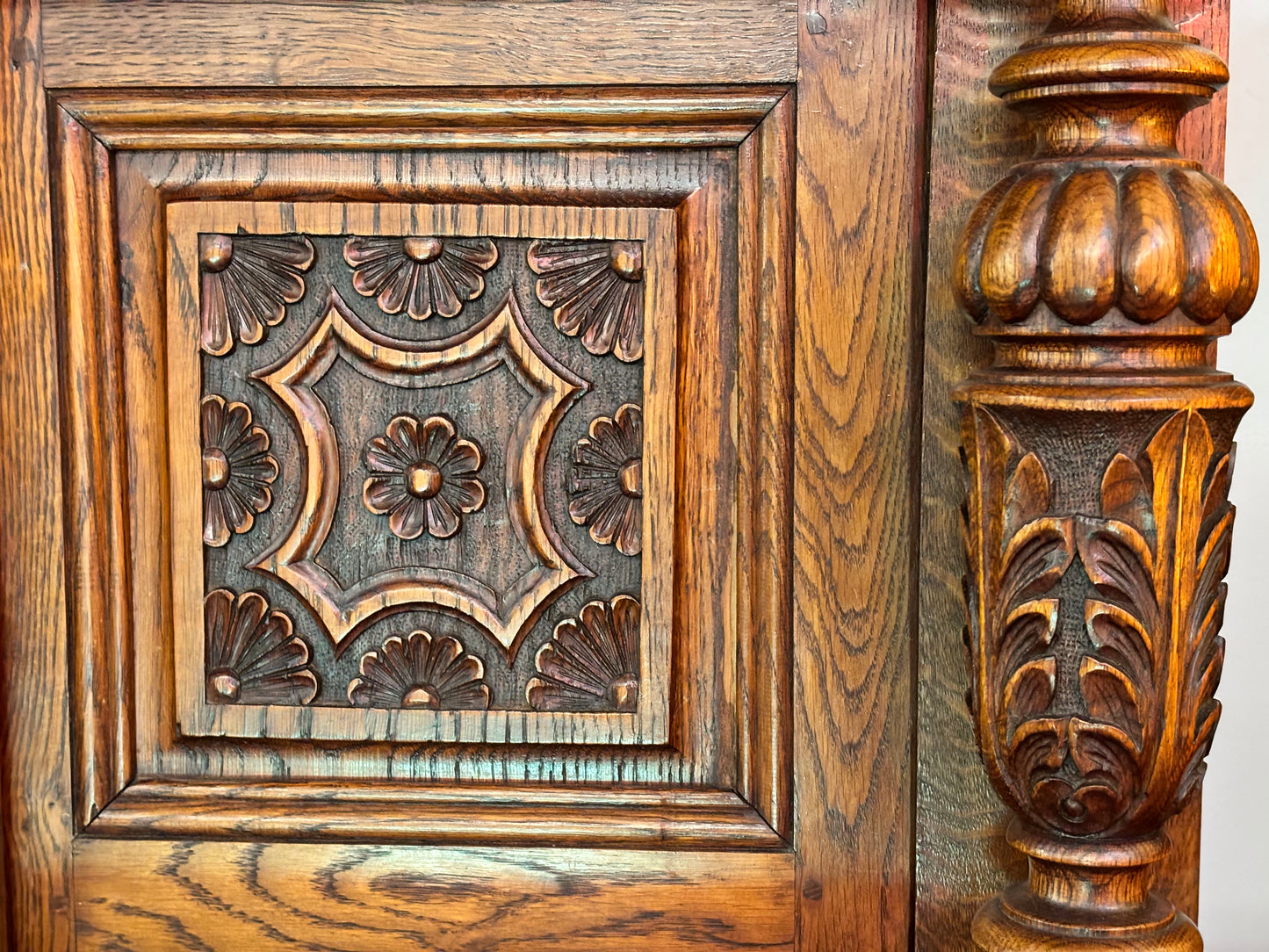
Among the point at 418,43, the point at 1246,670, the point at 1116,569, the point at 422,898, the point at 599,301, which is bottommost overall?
the point at 422,898

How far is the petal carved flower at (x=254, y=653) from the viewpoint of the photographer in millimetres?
626

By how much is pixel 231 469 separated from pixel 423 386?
0.11m

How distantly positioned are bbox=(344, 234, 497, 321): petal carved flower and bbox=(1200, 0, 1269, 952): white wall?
449 mm

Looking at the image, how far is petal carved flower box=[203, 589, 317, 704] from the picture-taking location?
626mm

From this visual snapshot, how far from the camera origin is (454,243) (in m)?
0.61

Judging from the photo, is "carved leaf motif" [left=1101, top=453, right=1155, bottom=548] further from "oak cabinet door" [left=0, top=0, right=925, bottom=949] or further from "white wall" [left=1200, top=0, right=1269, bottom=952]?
"white wall" [left=1200, top=0, right=1269, bottom=952]

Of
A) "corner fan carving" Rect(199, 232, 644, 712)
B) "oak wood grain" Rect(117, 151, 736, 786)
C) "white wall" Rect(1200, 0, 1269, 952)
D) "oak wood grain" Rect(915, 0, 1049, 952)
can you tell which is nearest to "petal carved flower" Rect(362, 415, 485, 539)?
"corner fan carving" Rect(199, 232, 644, 712)

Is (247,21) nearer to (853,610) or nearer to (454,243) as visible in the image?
(454,243)

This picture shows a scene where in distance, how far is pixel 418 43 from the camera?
59 cm

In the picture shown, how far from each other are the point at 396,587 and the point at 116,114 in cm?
29

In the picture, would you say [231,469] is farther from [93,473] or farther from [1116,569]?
[1116,569]

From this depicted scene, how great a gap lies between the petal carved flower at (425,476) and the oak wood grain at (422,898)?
18cm

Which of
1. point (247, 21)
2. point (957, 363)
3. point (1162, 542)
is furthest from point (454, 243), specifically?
point (1162, 542)

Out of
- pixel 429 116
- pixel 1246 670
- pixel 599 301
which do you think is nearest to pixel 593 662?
pixel 599 301
